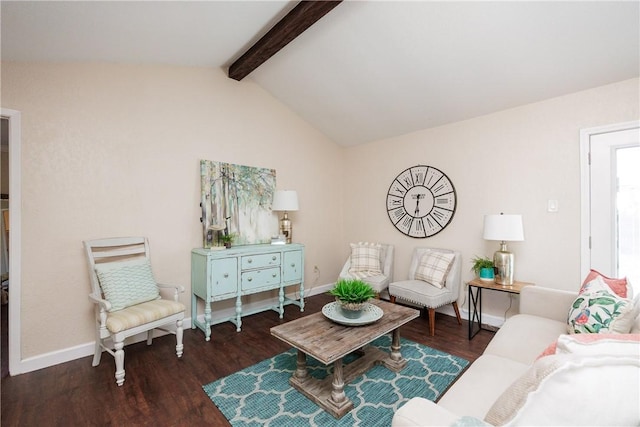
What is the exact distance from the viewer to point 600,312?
1597 millimetres

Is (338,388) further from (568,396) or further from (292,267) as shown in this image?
(292,267)

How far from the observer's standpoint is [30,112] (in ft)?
7.31

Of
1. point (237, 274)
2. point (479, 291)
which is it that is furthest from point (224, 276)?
point (479, 291)

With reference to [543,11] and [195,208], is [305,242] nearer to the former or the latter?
[195,208]

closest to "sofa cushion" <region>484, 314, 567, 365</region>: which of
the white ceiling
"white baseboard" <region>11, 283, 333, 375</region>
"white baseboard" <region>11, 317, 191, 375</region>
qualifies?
the white ceiling

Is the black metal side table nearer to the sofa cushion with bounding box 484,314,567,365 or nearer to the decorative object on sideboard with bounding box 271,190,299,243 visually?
the sofa cushion with bounding box 484,314,567,365

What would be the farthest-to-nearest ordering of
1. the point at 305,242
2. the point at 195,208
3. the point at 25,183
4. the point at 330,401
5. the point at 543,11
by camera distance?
the point at 305,242
the point at 195,208
the point at 25,183
the point at 543,11
the point at 330,401

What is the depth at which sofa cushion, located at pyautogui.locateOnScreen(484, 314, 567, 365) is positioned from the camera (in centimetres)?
167

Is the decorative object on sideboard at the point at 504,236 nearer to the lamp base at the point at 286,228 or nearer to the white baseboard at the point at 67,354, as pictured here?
the white baseboard at the point at 67,354

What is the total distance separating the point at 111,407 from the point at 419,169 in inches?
144

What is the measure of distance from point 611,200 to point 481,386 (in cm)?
222

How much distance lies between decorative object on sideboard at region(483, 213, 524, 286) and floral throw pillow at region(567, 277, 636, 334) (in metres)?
0.82

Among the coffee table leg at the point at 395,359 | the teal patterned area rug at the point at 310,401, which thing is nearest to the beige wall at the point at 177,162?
the teal patterned area rug at the point at 310,401

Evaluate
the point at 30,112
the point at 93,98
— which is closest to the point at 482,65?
the point at 93,98
